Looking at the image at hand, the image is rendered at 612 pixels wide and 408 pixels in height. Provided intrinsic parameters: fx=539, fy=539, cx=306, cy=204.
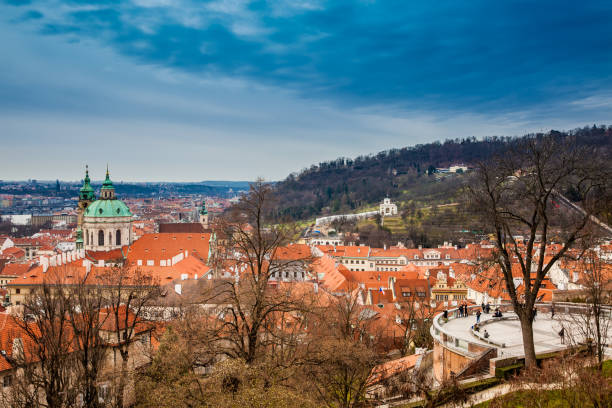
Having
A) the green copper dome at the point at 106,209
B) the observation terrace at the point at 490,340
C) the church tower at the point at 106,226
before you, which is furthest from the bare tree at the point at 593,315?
the green copper dome at the point at 106,209

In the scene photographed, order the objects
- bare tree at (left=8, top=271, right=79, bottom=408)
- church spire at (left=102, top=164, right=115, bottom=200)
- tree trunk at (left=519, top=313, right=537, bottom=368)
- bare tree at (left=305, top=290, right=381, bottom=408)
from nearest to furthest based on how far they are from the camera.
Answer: tree trunk at (left=519, top=313, right=537, bottom=368)
bare tree at (left=8, top=271, right=79, bottom=408)
bare tree at (left=305, top=290, right=381, bottom=408)
church spire at (left=102, top=164, right=115, bottom=200)

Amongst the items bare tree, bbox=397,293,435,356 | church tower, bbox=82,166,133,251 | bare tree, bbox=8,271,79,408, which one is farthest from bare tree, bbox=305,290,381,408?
church tower, bbox=82,166,133,251

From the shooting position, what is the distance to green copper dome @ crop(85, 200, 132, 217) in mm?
83312

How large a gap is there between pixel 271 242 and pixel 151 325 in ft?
33.5

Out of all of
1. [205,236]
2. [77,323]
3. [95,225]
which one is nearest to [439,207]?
[205,236]

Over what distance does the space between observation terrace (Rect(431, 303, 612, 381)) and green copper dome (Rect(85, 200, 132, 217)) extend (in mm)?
67081

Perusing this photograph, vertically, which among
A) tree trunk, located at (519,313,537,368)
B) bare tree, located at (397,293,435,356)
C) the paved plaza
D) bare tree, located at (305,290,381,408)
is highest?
tree trunk, located at (519,313,537,368)

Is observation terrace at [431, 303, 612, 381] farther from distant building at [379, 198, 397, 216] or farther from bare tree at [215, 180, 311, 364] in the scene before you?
distant building at [379, 198, 397, 216]

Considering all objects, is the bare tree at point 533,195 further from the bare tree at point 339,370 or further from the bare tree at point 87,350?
the bare tree at point 87,350

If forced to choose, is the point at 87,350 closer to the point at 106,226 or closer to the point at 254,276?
the point at 254,276

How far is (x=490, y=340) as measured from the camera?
Answer: 73.4 feet

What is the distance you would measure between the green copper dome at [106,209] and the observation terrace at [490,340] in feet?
220

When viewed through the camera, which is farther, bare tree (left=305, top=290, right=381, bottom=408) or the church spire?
the church spire

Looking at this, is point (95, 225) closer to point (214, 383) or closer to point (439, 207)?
point (214, 383)
